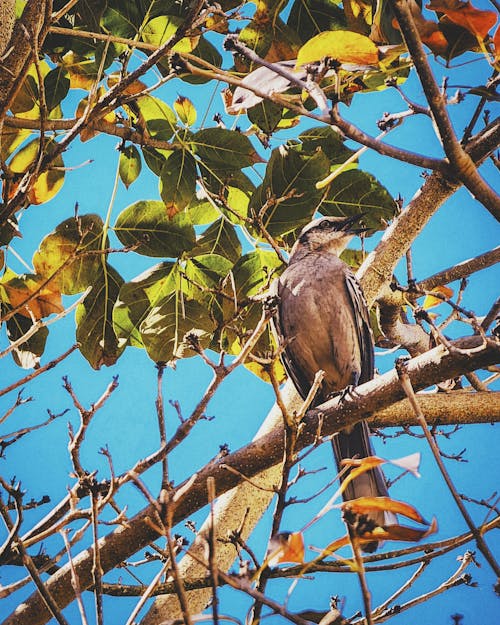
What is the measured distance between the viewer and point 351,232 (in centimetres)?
279

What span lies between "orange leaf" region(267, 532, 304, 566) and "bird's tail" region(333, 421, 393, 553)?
0.90 meters

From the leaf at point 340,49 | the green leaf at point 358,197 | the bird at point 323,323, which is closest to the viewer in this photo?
the leaf at point 340,49

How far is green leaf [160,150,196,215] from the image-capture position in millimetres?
2014

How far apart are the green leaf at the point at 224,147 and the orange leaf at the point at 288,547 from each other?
4.32ft

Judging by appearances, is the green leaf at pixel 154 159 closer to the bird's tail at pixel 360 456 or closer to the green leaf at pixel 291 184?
the green leaf at pixel 291 184

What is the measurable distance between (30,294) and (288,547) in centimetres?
134

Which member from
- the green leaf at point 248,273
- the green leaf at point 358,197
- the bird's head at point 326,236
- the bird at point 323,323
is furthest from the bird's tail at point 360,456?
the bird's head at point 326,236

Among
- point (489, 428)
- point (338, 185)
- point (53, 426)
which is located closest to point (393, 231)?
point (338, 185)

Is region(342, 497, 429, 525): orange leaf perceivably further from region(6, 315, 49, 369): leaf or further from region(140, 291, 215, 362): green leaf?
region(6, 315, 49, 369): leaf

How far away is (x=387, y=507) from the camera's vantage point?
92 cm

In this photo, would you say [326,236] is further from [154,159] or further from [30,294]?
[30,294]

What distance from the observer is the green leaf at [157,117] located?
2037mm

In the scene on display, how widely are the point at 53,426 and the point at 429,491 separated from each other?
9.95 ft

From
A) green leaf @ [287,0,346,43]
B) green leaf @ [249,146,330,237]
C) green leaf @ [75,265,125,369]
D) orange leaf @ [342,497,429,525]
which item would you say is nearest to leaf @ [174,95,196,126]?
green leaf @ [249,146,330,237]
